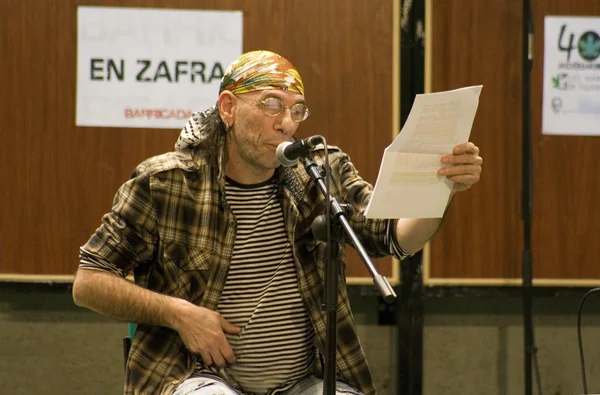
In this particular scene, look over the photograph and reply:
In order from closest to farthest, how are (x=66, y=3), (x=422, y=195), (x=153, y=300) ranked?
(x=422, y=195), (x=153, y=300), (x=66, y=3)

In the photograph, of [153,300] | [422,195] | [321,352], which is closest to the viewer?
[422,195]

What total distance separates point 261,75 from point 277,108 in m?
0.11

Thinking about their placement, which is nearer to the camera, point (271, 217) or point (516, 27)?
point (271, 217)

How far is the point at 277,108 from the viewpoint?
2.36 m

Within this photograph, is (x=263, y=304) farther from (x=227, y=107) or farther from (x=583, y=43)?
(x=583, y=43)

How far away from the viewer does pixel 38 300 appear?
11.5ft

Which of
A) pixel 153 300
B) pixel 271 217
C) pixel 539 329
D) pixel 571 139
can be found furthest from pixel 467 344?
pixel 153 300

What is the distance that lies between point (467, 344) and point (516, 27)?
4.75ft

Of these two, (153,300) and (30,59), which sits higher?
(30,59)

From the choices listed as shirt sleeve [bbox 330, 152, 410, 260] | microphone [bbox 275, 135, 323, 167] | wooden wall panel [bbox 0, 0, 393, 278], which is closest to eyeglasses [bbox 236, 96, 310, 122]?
shirt sleeve [bbox 330, 152, 410, 260]

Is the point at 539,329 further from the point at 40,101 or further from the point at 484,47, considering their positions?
the point at 40,101

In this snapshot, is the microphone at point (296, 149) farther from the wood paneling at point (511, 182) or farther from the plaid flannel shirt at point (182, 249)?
the wood paneling at point (511, 182)

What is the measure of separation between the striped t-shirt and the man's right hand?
0.37ft

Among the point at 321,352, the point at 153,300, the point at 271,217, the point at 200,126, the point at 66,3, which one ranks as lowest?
the point at 321,352
